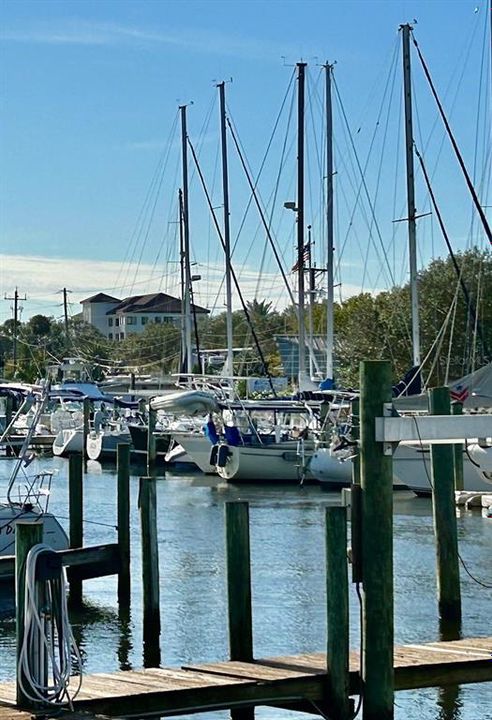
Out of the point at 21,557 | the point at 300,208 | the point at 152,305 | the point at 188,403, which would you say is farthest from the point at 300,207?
the point at 152,305

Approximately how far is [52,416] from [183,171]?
51.2ft

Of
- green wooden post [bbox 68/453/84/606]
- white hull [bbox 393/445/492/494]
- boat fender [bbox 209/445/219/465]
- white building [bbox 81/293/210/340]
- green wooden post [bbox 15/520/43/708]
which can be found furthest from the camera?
white building [bbox 81/293/210/340]

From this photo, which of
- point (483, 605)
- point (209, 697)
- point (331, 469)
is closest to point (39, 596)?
point (209, 697)

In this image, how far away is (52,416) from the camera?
72312mm

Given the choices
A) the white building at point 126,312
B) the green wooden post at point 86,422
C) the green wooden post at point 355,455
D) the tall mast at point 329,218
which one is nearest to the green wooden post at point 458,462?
the green wooden post at point 355,455

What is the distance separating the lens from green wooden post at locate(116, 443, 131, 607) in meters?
21.8

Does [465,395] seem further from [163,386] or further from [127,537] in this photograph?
[163,386]

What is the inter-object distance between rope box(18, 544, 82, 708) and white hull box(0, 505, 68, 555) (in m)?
9.74

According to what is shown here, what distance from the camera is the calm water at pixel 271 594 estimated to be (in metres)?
19.0

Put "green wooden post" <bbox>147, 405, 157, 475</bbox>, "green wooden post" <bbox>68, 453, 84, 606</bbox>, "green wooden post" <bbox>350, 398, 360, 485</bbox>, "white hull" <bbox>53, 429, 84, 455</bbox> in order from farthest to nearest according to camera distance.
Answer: "white hull" <bbox>53, 429, 84, 455</bbox>
"green wooden post" <bbox>147, 405, 157, 475</bbox>
"green wooden post" <bbox>350, 398, 360, 485</bbox>
"green wooden post" <bbox>68, 453, 84, 606</bbox>

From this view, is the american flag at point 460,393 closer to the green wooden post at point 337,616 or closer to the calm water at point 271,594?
the calm water at point 271,594

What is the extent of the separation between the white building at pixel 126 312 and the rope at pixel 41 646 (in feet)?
486

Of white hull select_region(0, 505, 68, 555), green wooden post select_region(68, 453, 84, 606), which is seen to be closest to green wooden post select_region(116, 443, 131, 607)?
green wooden post select_region(68, 453, 84, 606)

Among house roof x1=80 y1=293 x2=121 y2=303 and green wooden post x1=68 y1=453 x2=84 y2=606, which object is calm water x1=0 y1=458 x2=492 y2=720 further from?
house roof x1=80 y1=293 x2=121 y2=303
